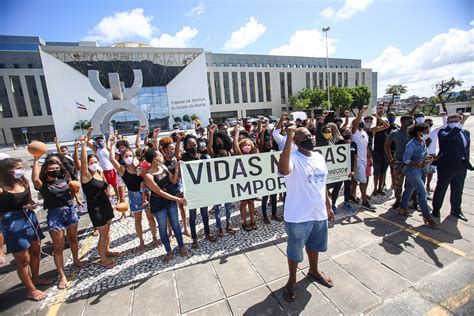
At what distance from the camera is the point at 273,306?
8.48ft

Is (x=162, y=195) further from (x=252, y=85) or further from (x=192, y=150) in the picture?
(x=252, y=85)

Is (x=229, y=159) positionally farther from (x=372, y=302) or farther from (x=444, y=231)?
(x=444, y=231)

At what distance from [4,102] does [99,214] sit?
189 ft

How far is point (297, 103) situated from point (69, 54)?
44154mm

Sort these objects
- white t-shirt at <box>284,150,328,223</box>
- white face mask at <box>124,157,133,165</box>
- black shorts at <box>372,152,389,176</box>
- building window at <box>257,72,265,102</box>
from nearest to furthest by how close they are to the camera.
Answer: white t-shirt at <box>284,150,328,223</box>
white face mask at <box>124,157,133,165</box>
black shorts at <box>372,152,389,176</box>
building window at <box>257,72,265,102</box>

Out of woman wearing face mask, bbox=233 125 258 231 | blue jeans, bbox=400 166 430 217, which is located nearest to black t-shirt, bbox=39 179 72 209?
woman wearing face mask, bbox=233 125 258 231

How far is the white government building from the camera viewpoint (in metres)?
38.6

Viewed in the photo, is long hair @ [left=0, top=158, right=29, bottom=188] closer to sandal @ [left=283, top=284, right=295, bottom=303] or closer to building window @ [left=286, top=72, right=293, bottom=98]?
sandal @ [left=283, top=284, right=295, bottom=303]

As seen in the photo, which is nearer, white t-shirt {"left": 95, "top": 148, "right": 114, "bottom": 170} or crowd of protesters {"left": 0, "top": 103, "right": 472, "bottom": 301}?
crowd of protesters {"left": 0, "top": 103, "right": 472, "bottom": 301}

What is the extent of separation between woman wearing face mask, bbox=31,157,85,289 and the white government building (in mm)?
37585

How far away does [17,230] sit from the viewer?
9.46 ft

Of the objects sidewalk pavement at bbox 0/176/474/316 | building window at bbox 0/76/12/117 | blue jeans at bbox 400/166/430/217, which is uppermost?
building window at bbox 0/76/12/117

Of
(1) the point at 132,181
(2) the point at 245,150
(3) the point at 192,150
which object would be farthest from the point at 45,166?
(2) the point at 245,150

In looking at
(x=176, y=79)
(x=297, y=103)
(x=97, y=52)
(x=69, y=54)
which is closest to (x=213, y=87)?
(x=176, y=79)
